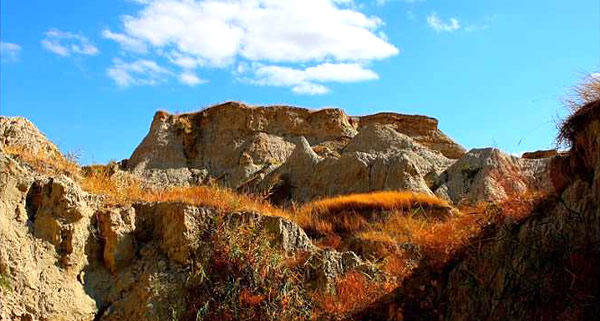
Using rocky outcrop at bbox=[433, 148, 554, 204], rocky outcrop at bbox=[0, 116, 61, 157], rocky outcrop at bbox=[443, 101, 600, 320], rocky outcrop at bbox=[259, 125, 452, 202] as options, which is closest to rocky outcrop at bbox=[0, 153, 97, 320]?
rocky outcrop at bbox=[0, 116, 61, 157]

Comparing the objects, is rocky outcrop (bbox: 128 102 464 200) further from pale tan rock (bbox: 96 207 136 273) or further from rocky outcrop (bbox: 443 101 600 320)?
rocky outcrop (bbox: 443 101 600 320)

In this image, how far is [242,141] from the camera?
115ft

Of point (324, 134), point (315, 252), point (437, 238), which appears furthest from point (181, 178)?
point (437, 238)

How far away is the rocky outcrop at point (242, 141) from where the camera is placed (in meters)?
31.5

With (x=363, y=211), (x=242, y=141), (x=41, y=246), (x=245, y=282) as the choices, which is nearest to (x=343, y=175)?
(x=363, y=211)

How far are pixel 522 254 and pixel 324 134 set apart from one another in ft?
99.2

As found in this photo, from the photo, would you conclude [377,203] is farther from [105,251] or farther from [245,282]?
[105,251]

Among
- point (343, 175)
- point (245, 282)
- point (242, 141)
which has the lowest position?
point (245, 282)

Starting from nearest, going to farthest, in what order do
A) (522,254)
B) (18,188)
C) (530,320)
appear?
(530,320)
(522,254)
(18,188)

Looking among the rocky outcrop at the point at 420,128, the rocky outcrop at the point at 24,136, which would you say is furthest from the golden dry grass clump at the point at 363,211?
the rocky outcrop at the point at 420,128

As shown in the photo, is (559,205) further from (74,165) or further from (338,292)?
(74,165)

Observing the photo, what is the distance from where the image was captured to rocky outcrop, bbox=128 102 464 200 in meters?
31.5

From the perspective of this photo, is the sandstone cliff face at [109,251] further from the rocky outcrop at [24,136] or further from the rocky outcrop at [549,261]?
the rocky outcrop at [24,136]

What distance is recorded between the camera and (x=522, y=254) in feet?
24.4
